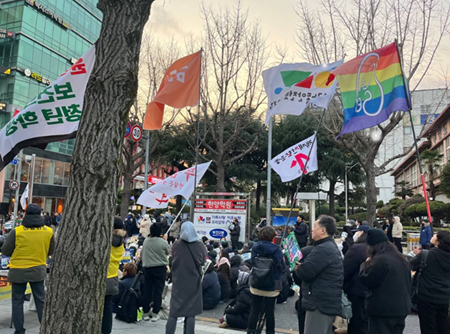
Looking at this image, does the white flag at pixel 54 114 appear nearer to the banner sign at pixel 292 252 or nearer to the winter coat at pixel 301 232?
the banner sign at pixel 292 252

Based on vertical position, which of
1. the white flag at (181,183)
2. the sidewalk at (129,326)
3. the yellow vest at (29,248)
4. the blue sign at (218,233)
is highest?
the white flag at (181,183)

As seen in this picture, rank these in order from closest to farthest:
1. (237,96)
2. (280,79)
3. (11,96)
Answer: (280,79) < (237,96) < (11,96)

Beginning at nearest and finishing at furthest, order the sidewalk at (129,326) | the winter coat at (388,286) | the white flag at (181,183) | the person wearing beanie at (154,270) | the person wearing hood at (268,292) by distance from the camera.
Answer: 1. the winter coat at (388,286)
2. the person wearing hood at (268,292)
3. the sidewalk at (129,326)
4. the person wearing beanie at (154,270)
5. the white flag at (181,183)

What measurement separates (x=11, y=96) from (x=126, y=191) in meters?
15.5

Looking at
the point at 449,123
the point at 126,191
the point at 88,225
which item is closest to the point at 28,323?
the point at 88,225

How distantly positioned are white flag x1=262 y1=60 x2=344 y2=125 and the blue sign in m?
7.86

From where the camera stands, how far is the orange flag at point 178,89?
887 cm

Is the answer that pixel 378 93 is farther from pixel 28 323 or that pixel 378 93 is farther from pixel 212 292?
pixel 28 323

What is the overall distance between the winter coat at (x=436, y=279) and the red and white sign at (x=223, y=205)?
424 inches

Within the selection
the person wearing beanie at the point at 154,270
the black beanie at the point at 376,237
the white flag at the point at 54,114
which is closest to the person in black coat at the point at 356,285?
the black beanie at the point at 376,237

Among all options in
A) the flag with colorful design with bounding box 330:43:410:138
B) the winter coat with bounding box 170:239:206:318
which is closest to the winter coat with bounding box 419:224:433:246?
the flag with colorful design with bounding box 330:43:410:138

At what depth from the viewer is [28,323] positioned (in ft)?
18.7

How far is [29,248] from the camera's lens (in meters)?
4.94

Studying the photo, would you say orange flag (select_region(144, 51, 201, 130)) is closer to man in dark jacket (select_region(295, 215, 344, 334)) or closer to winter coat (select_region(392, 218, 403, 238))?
man in dark jacket (select_region(295, 215, 344, 334))
